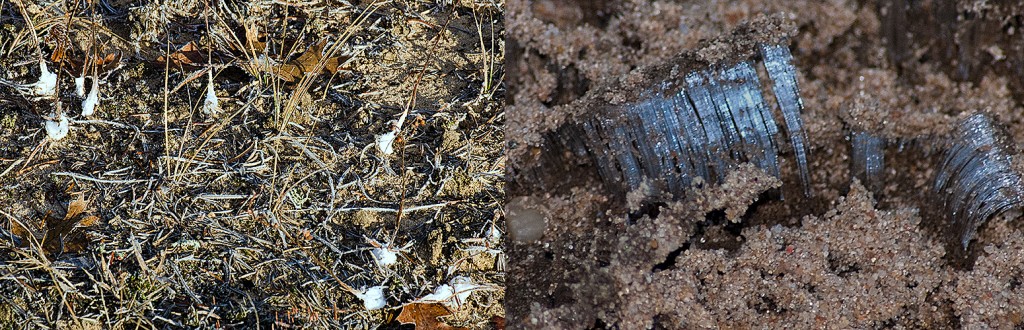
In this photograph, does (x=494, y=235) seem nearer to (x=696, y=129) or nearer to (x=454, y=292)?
(x=454, y=292)

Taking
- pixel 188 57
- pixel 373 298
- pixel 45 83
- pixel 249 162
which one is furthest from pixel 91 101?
pixel 373 298

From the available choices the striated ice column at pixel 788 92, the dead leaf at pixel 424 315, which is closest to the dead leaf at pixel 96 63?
the dead leaf at pixel 424 315

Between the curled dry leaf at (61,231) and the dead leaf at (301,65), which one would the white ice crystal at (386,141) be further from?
the curled dry leaf at (61,231)

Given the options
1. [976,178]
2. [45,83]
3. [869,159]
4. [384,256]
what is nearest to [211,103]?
[45,83]

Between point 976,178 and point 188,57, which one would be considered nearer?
point 976,178

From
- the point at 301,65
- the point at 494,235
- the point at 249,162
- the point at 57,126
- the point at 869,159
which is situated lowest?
the point at 57,126

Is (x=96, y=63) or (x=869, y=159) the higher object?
(x=869, y=159)
